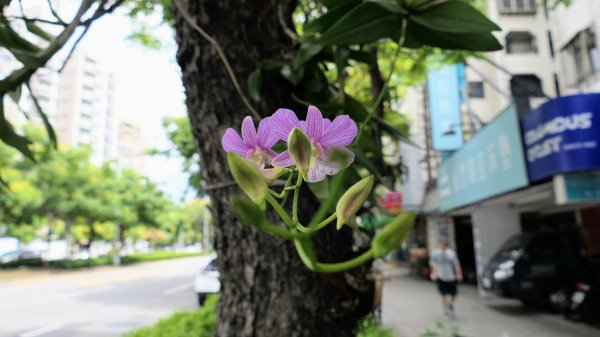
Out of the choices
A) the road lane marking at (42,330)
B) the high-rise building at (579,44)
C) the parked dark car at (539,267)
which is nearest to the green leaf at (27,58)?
the road lane marking at (42,330)

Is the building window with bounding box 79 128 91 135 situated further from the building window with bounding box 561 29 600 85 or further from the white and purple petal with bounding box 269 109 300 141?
the white and purple petal with bounding box 269 109 300 141

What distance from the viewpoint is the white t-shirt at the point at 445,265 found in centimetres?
677

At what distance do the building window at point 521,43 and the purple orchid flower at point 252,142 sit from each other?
16567mm

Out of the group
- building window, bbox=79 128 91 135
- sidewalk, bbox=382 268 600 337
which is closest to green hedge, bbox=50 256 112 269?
sidewalk, bbox=382 268 600 337

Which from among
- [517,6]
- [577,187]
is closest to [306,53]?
[577,187]

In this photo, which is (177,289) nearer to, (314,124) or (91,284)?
(91,284)

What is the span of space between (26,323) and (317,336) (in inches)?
306

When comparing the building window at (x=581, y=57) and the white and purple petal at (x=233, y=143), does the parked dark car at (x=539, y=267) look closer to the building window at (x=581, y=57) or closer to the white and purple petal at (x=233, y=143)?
the building window at (x=581, y=57)

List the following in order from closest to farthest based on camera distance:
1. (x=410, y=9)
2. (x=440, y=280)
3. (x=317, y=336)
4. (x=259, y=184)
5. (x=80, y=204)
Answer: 1. (x=259, y=184)
2. (x=410, y=9)
3. (x=317, y=336)
4. (x=440, y=280)
5. (x=80, y=204)

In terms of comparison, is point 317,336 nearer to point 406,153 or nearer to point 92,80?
point 406,153

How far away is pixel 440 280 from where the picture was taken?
6.79m

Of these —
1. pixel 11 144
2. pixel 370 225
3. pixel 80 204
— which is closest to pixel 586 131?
pixel 370 225

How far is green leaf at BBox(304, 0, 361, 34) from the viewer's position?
2.80ft

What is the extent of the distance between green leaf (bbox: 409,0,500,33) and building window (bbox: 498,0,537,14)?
53.6 ft
